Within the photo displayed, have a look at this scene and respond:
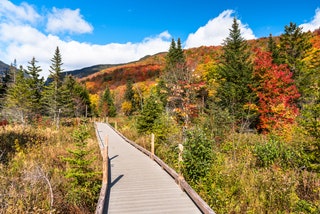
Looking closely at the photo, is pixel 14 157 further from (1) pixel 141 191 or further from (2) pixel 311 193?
(2) pixel 311 193

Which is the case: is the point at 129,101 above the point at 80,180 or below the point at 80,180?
above

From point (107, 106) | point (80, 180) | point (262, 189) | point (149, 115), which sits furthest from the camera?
point (107, 106)

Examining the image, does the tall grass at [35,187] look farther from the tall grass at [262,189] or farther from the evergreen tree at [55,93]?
the evergreen tree at [55,93]

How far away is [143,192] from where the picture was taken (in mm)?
6539

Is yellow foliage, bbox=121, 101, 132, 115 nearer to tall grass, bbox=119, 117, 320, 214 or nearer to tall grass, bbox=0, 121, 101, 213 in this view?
tall grass, bbox=0, 121, 101, 213

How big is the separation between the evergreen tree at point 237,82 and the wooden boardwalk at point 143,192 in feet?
43.8

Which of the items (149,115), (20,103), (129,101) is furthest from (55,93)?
(129,101)

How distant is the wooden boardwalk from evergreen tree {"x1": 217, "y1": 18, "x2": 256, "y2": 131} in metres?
13.4

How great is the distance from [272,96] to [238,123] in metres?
3.76

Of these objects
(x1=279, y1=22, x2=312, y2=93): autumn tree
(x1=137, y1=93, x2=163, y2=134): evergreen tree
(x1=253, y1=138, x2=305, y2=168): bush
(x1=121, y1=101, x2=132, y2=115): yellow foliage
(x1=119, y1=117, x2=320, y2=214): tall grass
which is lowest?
(x1=119, y1=117, x2=320, y2=214): tall grass

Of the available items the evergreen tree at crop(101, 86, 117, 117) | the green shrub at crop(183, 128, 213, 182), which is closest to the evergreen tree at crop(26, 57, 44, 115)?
the evergreen tree at crop(101, 86, 117, 117)

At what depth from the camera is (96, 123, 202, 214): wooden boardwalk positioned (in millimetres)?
5375

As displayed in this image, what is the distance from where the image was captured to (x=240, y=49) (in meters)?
27.6

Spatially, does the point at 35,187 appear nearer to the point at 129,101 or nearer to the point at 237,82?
the point at 237,82
